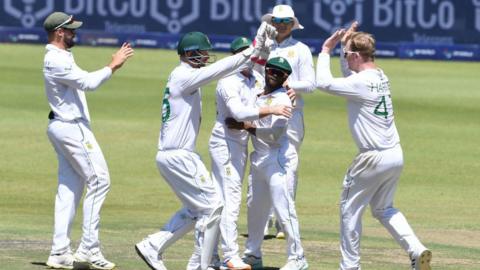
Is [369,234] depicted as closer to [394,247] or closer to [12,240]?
[394,247]

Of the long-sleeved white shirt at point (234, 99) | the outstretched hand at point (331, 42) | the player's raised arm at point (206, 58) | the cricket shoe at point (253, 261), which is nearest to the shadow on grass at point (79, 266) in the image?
the cricket shoe at point (253, 261)

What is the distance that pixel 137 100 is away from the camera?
2842 centimetres

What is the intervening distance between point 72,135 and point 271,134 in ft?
5.98

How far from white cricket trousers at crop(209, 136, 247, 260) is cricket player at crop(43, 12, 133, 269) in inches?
40.6

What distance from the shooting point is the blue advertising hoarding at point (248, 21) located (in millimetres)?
38375

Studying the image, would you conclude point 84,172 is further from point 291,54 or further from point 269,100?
point 291,54

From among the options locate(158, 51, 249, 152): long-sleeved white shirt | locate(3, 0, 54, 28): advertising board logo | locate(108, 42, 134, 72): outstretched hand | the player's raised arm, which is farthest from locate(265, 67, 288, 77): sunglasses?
locate(3, 0, 54, 28): advertising board logo

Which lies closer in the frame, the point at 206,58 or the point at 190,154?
the point at 190,154

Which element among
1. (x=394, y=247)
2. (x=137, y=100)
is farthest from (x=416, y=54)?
(x=394, y=247)

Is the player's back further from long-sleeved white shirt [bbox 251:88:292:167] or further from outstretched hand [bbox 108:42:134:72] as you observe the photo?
outstretched hand [bbox 108:42:134:72]

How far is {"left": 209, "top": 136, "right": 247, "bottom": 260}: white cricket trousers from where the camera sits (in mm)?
11812

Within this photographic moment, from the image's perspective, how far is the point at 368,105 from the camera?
1138 centimetres

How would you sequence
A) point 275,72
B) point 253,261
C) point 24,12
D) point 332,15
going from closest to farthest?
point 275,72, point 253,261, point 332,15, point 24,12

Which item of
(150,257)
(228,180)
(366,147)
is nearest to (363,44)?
(366,147)
